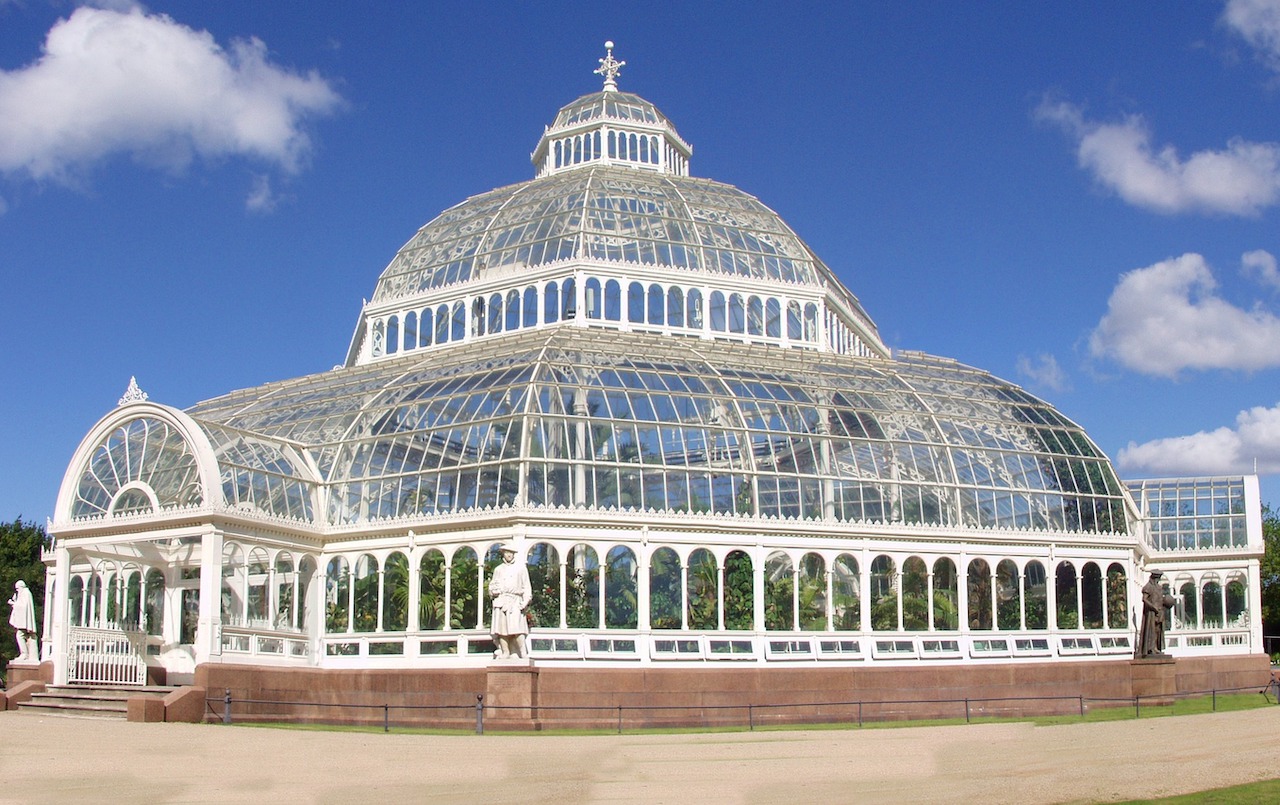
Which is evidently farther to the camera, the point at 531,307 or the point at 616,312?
the point at 531,307

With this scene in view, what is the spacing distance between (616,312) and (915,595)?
17276mm

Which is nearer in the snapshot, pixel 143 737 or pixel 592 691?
pixel 143 737

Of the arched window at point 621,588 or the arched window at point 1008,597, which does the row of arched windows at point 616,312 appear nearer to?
the arched window at point 1008,597

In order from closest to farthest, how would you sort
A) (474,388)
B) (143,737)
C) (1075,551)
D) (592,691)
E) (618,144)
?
(143,737)
(592,691)
(474,388)
(1075,551)
(618,144)

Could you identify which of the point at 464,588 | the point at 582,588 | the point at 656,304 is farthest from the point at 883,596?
the point at 656,304

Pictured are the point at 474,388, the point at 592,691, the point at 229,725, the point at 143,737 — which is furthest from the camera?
the point at 474,388

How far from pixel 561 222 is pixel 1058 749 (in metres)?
34.4

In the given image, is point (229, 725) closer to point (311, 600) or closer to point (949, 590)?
point (311, 600)

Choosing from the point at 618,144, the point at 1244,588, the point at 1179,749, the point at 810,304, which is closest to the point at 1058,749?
the point at 1179,749

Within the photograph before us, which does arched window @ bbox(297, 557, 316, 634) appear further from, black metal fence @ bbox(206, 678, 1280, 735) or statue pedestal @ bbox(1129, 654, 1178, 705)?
statue pedestal @ bbox(1129, 654, 1178, 705)

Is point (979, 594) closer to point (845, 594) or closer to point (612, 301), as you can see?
point (845, 594)

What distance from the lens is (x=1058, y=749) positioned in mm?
31672

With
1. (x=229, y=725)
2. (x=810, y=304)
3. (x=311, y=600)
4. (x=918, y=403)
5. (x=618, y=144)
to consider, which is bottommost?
(x=229, y=725)

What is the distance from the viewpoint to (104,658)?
44.6m
